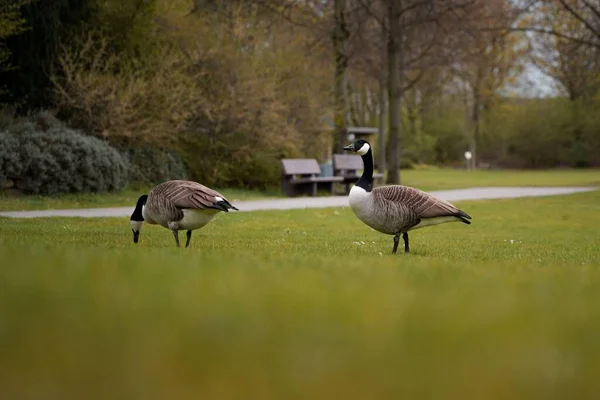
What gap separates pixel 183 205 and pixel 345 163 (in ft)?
68.3

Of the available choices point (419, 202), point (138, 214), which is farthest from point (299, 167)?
point (419, 202)

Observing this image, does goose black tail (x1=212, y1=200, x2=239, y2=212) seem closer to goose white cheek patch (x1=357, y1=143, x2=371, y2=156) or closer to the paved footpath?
goose white cheek patch (x1=357, y1=143, x2=371, y2=156)

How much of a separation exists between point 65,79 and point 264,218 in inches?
412

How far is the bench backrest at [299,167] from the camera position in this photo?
2634cm

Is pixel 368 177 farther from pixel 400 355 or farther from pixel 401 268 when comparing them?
pixel 400 355

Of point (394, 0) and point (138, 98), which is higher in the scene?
point (394, 0)

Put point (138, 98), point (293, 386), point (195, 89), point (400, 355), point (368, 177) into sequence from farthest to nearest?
point (195, 89)
point (138, 98)
point (368, 177)
point (400, 355)
point (293, 386)

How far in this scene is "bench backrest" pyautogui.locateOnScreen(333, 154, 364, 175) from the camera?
29.5 meters

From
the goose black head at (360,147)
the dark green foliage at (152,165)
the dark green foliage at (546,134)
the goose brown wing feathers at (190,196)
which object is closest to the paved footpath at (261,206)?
the dark green foliage at (152,165)

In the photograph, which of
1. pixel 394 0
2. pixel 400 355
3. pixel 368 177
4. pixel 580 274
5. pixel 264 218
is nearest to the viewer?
pixel 400 355

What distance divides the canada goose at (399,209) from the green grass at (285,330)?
3725 mm

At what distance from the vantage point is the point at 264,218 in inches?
660

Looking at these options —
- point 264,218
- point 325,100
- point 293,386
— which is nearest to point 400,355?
point 293,386

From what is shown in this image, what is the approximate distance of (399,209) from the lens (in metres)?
9.55
